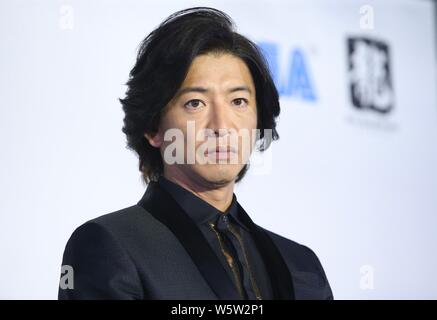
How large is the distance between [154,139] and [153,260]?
1.18ft

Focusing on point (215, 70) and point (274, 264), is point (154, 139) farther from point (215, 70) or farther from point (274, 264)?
point (274, 264)

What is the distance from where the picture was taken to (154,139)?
1.88 m

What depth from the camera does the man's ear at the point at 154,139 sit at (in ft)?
6.15

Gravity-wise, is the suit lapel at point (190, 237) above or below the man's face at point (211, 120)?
below

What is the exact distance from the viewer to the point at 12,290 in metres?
2.11

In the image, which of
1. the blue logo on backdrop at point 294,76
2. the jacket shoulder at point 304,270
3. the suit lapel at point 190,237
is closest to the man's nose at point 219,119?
the suit lapel at point 190,237

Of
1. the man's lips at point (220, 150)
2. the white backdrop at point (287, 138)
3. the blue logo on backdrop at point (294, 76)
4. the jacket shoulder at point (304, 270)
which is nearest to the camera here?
the man's lips at point (220, 150)

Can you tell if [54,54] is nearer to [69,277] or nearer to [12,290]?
[12,290]

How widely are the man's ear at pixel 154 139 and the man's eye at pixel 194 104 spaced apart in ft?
0.50

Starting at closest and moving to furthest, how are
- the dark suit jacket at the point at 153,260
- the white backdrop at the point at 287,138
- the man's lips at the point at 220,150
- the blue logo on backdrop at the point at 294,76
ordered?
the dark suit jacket at the point at 153,260, the man's lips at the point at 220,150, the white backdrop at the point at 287,138, the blue logo on backdrop at the point at 294,76

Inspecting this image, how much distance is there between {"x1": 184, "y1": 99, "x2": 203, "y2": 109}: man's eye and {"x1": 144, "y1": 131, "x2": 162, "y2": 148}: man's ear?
0.50 feet

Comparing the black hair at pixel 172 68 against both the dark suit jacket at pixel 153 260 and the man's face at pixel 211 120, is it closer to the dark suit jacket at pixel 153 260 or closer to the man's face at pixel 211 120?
the man's face at pixel 211 120

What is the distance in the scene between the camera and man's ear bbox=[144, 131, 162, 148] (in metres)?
1.87

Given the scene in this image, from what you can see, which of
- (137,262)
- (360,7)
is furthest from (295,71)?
(137,262)
